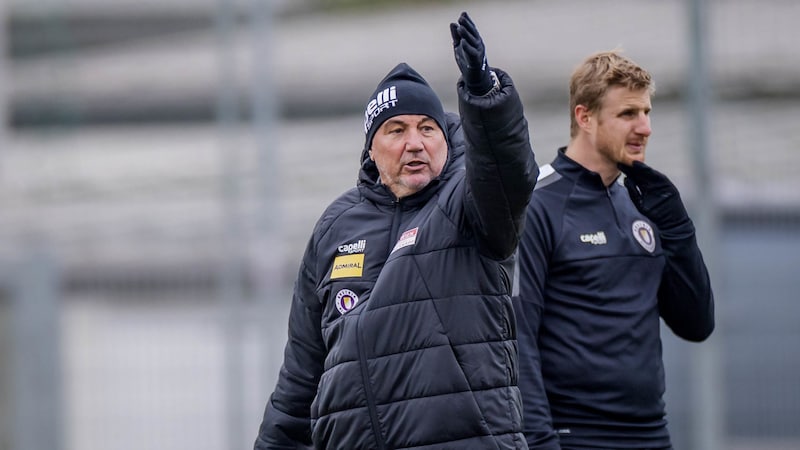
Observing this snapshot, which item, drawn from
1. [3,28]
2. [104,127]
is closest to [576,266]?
[3,28]

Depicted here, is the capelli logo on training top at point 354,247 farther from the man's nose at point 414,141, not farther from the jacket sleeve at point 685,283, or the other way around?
the jacket sleeve at point 685,283

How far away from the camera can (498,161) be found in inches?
121

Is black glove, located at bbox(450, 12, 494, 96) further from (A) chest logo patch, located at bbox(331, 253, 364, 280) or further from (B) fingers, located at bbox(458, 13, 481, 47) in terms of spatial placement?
(A) chest logo patch, located at bbox(331, 253, 364, 280)

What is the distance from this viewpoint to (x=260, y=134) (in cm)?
736

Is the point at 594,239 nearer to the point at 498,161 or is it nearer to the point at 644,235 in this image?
the point at 644,235

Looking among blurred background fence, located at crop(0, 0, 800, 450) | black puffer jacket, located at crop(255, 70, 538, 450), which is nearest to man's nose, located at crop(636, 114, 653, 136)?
black puffer jacket, located at crop(255, 70, 538, 450)

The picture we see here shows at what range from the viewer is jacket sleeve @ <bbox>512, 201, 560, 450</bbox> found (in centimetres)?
370

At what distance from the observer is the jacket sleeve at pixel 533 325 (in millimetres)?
3697

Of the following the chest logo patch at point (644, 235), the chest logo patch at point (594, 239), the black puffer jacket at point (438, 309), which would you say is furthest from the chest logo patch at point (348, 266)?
the chest logo patch at point (644, 235)

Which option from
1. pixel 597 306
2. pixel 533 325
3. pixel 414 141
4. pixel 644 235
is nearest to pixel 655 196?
pixel 644 235

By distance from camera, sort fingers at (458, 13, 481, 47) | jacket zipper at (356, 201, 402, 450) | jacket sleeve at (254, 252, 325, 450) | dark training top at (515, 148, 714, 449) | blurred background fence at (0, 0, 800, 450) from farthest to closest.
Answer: blurred background fence at (0, 0, 800, 450) → dark training top at (515, 148, 714, 449) → jacket sleeve at (254, 252, 325, 450) → jacket zipper at (356, 201, 402, 450) → fingers at (458, 13, 481, 47)

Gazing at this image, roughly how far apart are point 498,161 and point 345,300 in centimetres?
57

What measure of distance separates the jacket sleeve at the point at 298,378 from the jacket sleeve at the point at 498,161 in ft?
2.18

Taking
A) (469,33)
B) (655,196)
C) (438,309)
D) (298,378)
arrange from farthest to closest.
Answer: (655,196) → (298,378) → (438,309) → (469,33)
